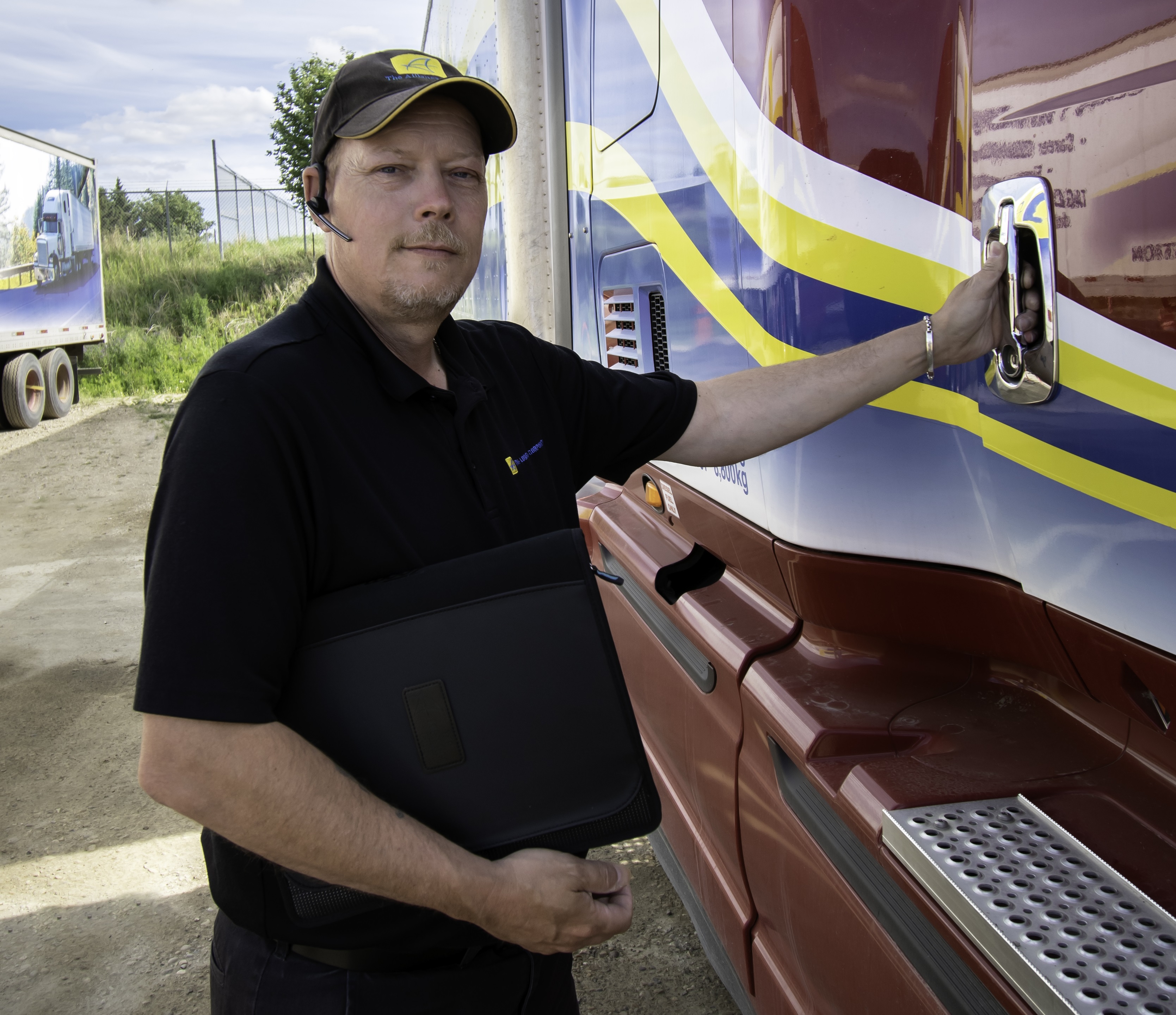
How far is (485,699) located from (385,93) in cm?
92

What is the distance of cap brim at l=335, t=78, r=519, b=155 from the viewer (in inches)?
57.2

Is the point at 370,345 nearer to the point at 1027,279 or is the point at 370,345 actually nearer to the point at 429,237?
the point at 429,237

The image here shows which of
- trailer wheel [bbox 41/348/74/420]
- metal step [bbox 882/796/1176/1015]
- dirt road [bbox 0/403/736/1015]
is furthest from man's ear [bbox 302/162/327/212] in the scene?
trailer wheel [bbox 41/348/74/420]

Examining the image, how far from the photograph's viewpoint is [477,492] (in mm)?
1454

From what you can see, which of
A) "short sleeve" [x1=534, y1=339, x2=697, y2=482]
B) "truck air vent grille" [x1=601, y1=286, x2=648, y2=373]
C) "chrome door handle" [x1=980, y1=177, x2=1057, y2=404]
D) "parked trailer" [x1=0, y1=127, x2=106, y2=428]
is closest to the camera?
"chrome door handle" [x1=980, y1=177, x2=1057, y2=404]

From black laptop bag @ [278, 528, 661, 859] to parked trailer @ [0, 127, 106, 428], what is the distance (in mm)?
12005

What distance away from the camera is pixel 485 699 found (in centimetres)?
122

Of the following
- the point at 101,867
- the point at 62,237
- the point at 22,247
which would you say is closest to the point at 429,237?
the point at 101,867

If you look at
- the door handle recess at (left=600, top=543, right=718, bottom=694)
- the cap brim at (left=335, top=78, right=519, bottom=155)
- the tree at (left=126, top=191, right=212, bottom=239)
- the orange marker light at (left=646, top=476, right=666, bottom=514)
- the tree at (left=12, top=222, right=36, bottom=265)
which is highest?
the tree at (left=126, top=191, right=212, bottom=239)

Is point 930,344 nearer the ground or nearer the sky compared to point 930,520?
nearer the sky

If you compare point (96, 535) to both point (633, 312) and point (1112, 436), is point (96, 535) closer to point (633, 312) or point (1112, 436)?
point (633, 312)

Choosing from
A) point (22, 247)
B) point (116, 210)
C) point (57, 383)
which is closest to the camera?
point (22, 247)

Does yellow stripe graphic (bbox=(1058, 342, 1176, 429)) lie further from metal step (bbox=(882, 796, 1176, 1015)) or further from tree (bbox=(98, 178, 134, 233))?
tree (bbox=(98, 178, 134, 233))

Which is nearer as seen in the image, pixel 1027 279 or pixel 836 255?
pixel 1027 279
